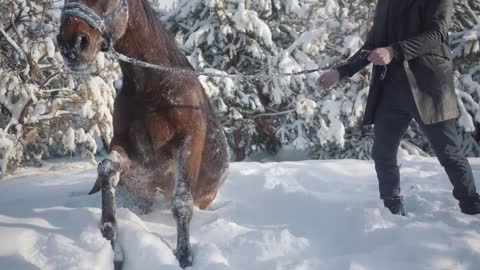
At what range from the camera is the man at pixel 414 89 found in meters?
2.34

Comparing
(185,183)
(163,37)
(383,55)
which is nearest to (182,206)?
(185,183)

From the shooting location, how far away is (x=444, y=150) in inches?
96.1

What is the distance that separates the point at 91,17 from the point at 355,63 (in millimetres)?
1911

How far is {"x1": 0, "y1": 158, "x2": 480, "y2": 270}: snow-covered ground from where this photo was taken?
6.58ft

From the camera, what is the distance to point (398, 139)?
2.70m

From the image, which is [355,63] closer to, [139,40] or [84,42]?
[139,40]

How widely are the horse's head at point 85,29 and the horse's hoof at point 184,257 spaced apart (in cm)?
124

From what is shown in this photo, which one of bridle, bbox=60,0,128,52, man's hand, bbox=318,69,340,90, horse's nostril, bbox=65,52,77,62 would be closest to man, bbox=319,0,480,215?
man's hand, bbox=318,69,340,90

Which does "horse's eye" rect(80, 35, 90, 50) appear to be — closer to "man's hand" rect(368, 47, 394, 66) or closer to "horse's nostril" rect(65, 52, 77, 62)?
"horse's nostril" rect(65, 52, 77, 62)

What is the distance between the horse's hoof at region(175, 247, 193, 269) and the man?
1.57 metres

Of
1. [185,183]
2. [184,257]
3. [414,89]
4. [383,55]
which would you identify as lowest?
[184,257]

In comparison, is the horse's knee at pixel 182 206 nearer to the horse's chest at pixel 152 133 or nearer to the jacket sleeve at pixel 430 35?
the horse's chest at pixel 152 133

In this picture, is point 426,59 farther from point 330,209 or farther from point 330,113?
point 330,113

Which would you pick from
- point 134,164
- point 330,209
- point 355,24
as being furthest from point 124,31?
point 355,24
